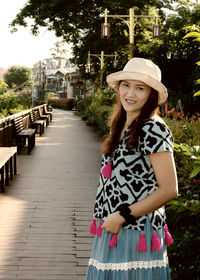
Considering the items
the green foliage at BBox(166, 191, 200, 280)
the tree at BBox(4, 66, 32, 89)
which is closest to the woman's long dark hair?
the green foliage at BBox(166, 191, 200, 280)

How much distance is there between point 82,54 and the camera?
32.5 meters

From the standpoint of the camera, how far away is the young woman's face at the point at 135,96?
2.24m

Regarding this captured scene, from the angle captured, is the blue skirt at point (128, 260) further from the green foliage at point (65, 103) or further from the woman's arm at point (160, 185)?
the green foliage at point (65, 103)

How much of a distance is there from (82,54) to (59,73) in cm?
7704

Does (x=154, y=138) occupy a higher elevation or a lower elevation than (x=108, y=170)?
higher

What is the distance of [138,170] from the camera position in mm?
2131

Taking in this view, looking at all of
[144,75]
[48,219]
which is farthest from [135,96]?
[48,219]

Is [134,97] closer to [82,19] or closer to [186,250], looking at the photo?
[186,250]

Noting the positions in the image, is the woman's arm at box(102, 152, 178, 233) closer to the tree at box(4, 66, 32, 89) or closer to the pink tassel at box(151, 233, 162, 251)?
the pink tassel at box(151, 233, 162, 251)

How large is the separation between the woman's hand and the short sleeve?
1.10ft

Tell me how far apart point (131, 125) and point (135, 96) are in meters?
0.15

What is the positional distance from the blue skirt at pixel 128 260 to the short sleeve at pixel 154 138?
0.39 meters

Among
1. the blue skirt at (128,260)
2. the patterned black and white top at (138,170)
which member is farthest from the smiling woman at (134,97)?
the blue skirt at (128,260)

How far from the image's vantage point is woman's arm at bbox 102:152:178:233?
207 centimetres
